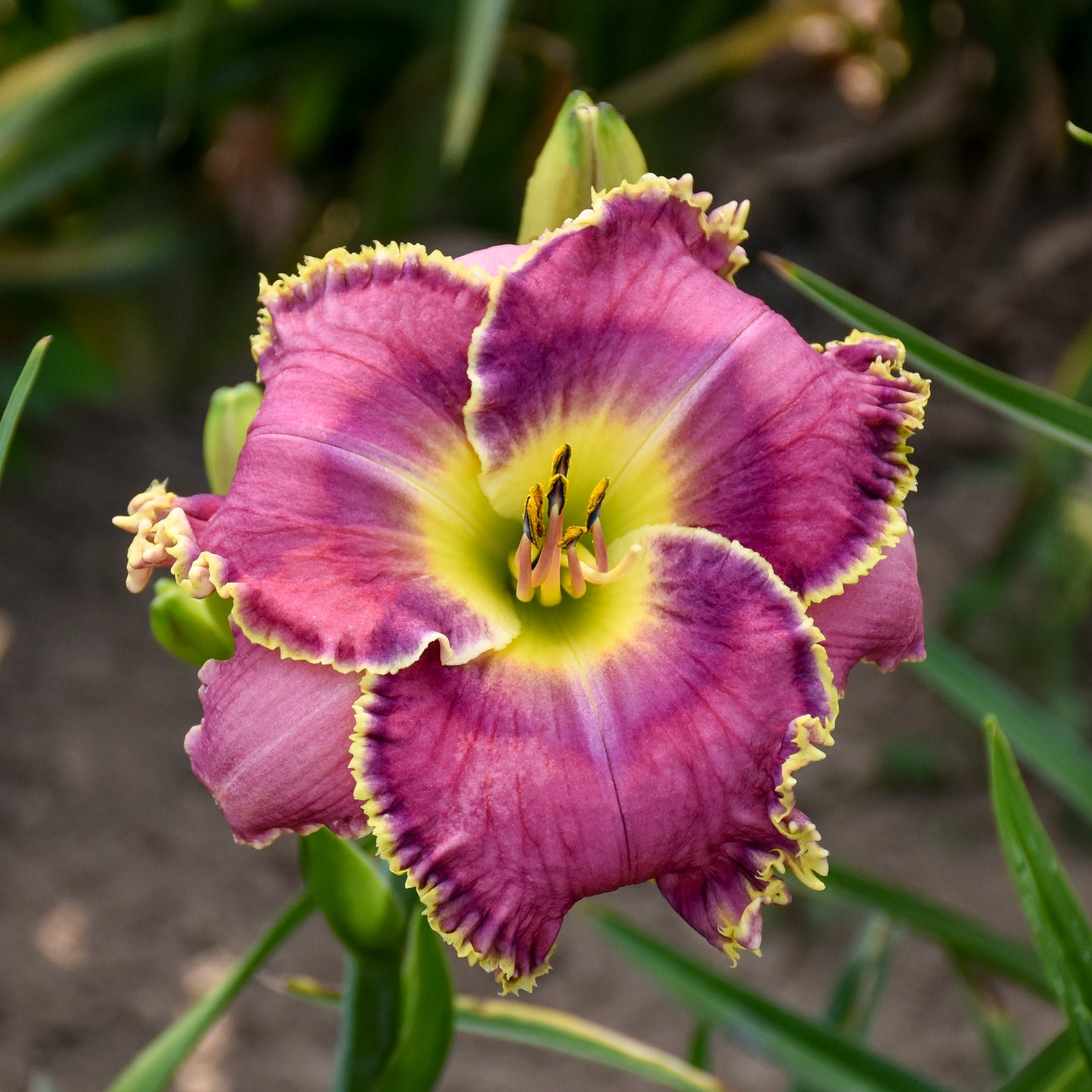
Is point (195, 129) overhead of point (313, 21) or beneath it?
beneath

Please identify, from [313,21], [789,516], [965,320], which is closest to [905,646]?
[789,516]

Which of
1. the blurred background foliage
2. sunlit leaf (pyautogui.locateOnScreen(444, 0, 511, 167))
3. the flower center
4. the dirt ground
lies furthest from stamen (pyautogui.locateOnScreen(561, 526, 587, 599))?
the blurred background foliage

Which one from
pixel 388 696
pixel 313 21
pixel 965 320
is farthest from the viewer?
pixel 965 320

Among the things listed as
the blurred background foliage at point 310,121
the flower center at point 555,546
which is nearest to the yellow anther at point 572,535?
the flower center at point 555,546

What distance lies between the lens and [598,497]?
0.57 m

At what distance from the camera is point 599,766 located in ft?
1.67

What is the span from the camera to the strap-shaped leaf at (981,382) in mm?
672

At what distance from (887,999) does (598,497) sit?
1.29 m

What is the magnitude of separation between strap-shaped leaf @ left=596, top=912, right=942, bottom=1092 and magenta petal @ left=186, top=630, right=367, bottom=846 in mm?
444

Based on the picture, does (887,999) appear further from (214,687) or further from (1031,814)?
(214,687)

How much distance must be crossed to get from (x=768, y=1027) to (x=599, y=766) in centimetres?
44

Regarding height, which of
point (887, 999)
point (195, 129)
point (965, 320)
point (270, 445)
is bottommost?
point (887, 999)

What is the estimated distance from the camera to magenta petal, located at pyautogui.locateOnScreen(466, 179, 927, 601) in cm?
54

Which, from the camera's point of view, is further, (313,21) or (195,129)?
(195,129)
